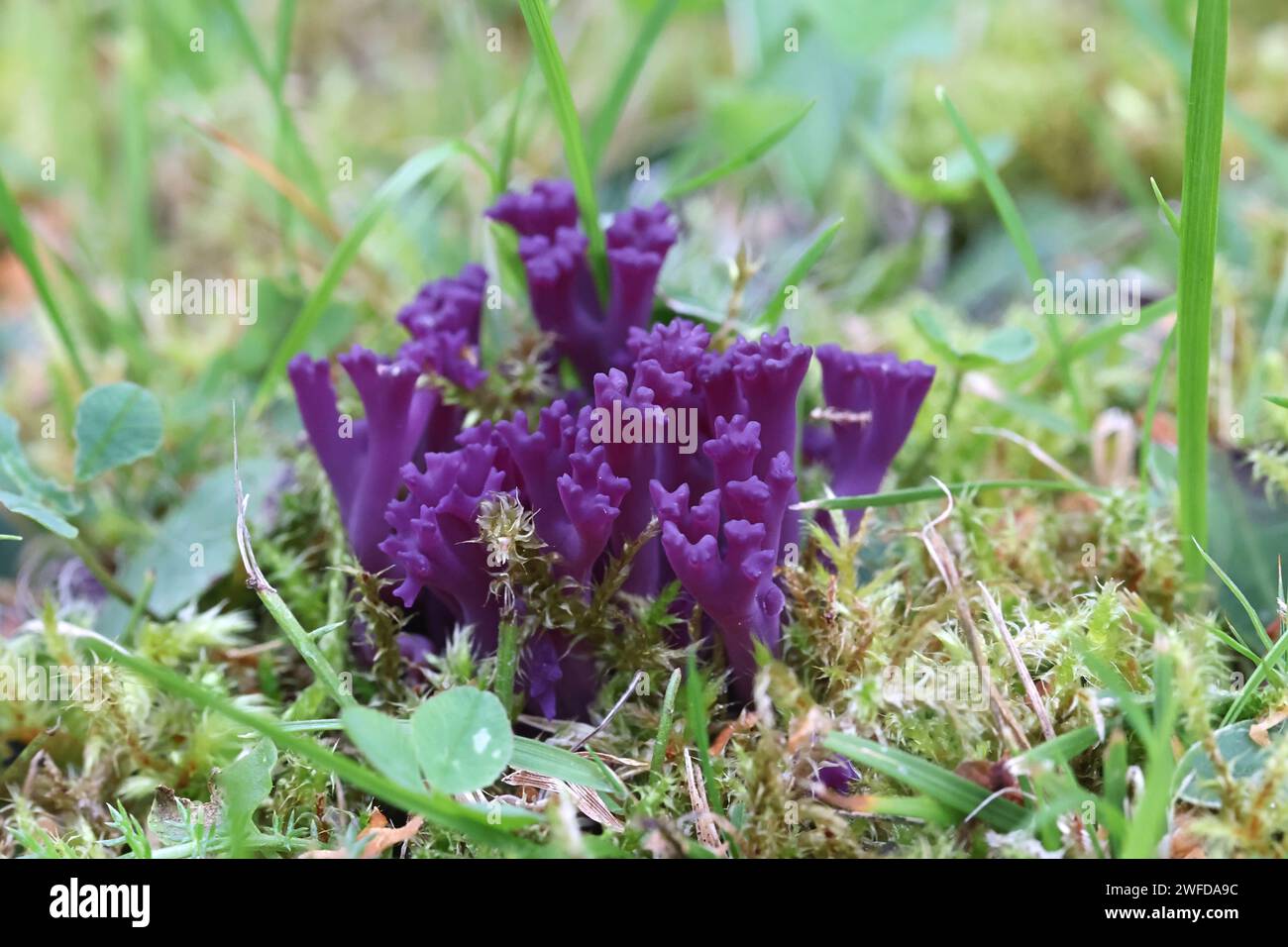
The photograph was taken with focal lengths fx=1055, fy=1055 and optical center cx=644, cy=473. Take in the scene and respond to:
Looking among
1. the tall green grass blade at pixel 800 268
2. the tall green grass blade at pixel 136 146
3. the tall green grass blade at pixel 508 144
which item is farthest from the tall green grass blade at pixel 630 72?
the tall green grass blade at pixel 136 146

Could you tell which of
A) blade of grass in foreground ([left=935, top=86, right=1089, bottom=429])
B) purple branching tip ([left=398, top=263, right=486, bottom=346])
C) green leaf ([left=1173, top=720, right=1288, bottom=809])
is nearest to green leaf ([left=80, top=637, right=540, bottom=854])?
purple branching tip ([left=398, top=263, right=486, bottom=346])

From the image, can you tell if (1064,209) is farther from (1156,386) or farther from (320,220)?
(320,220)

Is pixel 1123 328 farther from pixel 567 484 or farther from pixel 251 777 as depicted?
pixel 251 777

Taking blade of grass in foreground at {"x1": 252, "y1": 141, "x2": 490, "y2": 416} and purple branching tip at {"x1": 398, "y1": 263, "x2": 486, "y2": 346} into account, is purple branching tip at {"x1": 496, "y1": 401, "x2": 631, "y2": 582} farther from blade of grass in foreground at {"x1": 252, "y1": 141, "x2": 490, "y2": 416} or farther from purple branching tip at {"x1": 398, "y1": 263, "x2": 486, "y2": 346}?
blade of grass in foreground at {"x1": 252, "y1": 141, "x2": 490, "y2": 416}

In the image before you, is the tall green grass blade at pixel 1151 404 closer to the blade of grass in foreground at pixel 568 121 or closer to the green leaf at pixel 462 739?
the blade of grass in foreground at pixel 568 121

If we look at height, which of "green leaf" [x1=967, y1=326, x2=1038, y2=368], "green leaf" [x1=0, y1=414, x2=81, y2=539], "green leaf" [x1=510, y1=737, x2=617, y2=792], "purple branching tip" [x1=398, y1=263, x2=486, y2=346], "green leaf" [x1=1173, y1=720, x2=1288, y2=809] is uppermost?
"purple branching tip" [x1=398, y1=263, x2=486, y2=346]

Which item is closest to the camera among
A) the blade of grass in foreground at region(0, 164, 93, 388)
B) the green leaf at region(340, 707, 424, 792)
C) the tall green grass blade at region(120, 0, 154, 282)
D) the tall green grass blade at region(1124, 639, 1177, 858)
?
the tall green grass blade at region(1124, 639, 1177, 858)
